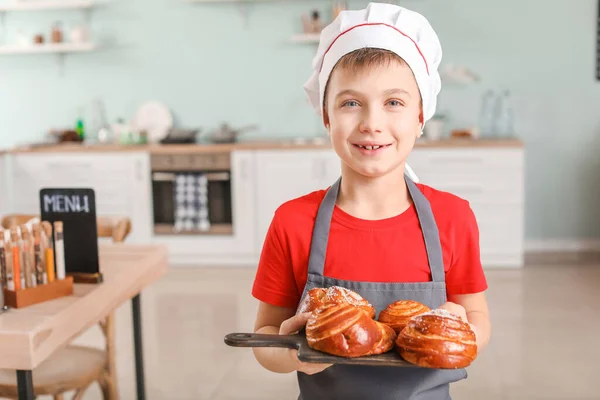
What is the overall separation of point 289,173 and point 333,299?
4.03 metres

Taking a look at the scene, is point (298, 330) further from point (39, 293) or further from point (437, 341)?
point (39, 293)

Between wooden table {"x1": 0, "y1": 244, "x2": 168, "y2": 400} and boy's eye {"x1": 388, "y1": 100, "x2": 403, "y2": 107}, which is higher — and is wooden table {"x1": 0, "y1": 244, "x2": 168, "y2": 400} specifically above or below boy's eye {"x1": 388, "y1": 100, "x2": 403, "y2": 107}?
below

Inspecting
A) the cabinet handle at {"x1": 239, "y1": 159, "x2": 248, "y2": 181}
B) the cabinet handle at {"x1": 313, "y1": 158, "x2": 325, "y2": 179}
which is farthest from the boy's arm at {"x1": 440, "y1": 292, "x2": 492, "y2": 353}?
the cabinet handle at {"x1": 239, "y1": 159, "x2": 248, "y2": 181}

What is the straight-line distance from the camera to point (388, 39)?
3.77ft

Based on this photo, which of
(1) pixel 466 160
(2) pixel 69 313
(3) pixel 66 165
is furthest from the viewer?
(3) pixel 66 165

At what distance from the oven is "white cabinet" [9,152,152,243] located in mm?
92

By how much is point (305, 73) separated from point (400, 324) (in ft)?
15.4

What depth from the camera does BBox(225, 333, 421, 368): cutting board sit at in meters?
0.95

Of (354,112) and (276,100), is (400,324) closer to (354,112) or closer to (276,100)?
(354,112)

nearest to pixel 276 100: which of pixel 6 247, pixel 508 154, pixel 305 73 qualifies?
pixel 305 73

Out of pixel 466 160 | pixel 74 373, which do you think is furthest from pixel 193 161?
pixel 74 373

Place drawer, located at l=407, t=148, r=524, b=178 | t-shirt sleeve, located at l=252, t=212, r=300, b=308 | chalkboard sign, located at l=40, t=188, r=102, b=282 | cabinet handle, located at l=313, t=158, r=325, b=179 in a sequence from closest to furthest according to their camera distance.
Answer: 1. t-shirt sleeve, located at l=252, t=212, r=300, b=308
2. chalkboard sign, located at l=40, t=188, r=102, b=282
3. drawer, located at l=407, t=148, r=524, b=178
4. cabinet handle, located at l=313, t=158, r=325, b=179

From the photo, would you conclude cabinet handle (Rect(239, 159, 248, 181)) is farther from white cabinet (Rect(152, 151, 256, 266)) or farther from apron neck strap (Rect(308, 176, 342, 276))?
apron neck strap (Rect(308, 176, 342, 276))

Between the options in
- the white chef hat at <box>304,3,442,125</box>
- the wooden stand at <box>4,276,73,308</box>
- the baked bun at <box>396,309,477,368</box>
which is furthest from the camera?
the wooden stand at <box>4,276,73,308</box>
